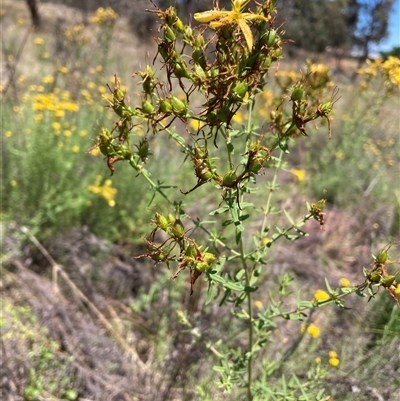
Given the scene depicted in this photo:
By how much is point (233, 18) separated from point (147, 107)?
1.01 feet

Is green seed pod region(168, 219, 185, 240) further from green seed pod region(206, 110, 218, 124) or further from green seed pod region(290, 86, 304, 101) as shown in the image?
green seed pod region(290, 86, 304, 101)

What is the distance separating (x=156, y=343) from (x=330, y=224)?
2374 millimetres

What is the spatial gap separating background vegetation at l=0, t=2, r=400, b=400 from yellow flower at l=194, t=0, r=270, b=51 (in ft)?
1.32

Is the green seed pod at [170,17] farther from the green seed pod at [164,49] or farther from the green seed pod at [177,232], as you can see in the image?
the green seed pod at [177,232]

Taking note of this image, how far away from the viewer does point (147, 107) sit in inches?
44.1

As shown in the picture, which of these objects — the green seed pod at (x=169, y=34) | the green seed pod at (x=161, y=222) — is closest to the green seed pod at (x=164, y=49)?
the green seed pod at (x=169, y=34)

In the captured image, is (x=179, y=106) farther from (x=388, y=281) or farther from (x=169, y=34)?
(x=388, y=281)

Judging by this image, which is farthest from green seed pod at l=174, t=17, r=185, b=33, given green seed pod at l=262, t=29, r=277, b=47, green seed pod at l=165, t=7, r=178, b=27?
green seed pod at l=262, t=29, r=277, b=47

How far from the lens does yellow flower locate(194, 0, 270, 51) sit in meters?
0.94

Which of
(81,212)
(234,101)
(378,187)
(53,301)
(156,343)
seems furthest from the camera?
(378,187)

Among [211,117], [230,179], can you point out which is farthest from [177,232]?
[211,117]

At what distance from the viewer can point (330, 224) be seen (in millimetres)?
4172

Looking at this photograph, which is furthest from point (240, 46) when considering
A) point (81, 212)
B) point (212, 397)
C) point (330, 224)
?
point (330, 224)

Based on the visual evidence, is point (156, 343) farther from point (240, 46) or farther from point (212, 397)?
point (240, 46)
